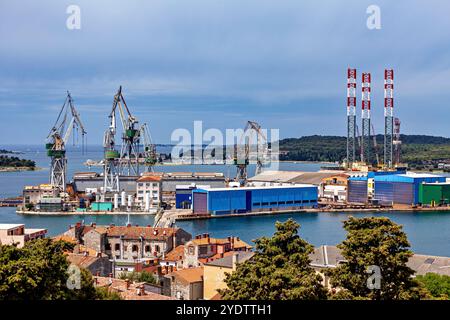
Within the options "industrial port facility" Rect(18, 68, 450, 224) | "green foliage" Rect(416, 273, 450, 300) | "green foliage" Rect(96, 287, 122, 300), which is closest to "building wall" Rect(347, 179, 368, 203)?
"industrial port facility" Rect(18, 68, 450, 224)

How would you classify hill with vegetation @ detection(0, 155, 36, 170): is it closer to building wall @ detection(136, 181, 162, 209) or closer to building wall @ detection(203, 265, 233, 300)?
building wall @ detection(136, 181, 162, 209)

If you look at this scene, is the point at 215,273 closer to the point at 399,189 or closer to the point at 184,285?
the point at 184,285

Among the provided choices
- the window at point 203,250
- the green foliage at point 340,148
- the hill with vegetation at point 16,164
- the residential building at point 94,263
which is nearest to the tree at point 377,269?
the residential building at point 94,263

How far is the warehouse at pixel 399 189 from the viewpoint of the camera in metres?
22.1

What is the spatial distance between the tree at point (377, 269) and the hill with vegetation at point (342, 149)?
44.6 metres

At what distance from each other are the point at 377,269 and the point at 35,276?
2.01 metres

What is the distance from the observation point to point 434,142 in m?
70.4

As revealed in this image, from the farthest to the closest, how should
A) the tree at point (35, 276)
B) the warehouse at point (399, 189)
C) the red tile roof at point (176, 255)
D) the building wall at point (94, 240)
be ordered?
the warehouse at point (399, 189), the building wall at point (94, 240), the red tile roof at point (176, 255), the tree at point (35, 276)

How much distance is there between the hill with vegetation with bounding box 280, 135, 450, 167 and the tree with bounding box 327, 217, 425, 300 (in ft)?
146

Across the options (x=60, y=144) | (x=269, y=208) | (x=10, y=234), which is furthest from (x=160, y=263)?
(x=60, y=144)

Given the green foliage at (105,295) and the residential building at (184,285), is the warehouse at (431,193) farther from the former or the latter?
the green foliage at (105,295)

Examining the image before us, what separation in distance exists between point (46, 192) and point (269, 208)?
7349 mm
